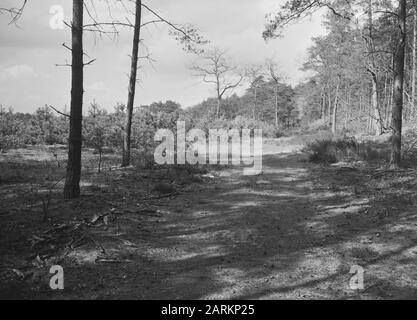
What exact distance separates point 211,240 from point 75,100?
4203 millimetres

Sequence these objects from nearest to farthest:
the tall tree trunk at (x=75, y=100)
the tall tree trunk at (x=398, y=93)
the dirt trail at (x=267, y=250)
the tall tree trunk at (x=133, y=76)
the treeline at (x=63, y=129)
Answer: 1. the dirt trail at (x=267, y=250)
2. the tall tree trunk at (x=75, y=100)
3. the tall tree trunk at (x=398, y=93)
4. the tall tree trunk at (x=133, y=76)
5. the treeline at (x=63, y=129)

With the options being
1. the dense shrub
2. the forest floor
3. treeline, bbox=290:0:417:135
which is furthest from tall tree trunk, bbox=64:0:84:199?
the dense shrub

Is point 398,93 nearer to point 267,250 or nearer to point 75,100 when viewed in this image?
point 267,250

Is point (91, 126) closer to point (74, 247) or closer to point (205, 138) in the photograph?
point (205, 138)

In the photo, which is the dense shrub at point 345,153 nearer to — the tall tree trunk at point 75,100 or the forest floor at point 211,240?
the forest floor at point 211,240

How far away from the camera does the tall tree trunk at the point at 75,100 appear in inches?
340

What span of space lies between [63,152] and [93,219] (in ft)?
34.8

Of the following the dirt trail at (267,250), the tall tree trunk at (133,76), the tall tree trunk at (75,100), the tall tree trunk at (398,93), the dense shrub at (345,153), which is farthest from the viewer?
the dense shrub at (345,153)

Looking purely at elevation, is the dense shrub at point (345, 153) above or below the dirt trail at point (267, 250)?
above

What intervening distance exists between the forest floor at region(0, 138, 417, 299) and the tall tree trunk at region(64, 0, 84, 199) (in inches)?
18.5

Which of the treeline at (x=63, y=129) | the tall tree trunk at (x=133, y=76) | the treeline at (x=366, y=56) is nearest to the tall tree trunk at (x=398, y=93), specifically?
the treeline at (x=366, y=56)

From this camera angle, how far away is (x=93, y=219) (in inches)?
306

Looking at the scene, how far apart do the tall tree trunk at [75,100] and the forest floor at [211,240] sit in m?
0.47

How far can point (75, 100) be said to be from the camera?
8.76 meters
